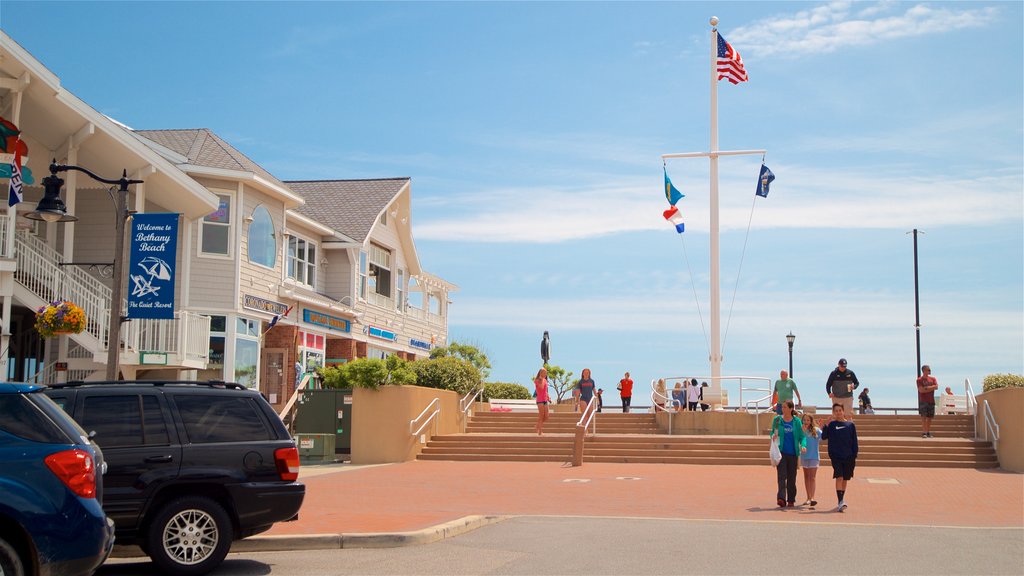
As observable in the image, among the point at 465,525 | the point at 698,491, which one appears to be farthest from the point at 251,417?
the point at 698,491

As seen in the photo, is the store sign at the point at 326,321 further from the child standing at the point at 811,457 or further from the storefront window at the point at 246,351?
the child standing at the point at 811,457

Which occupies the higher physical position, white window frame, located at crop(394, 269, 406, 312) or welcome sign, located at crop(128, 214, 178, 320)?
white window frame, located at crop(394, 269, 406, 312)

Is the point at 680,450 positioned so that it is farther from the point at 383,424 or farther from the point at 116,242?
the point at 116,242

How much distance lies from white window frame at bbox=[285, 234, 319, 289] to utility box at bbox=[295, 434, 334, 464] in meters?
8.47

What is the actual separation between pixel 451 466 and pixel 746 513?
31.6ft

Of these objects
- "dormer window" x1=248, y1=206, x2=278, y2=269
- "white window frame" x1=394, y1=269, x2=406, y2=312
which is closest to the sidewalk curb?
"dormer window" x1=248, y1=206, x2=278, y2=269

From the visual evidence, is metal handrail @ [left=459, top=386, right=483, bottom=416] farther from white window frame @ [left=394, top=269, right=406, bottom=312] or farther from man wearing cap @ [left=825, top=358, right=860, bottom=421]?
white window frame @ [left=394, top=269, right=406, bottom=312]

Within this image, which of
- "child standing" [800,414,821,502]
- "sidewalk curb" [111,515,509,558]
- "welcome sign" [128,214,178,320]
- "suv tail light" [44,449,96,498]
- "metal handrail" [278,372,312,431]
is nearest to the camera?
"suv tail light" [44,449,96,498]

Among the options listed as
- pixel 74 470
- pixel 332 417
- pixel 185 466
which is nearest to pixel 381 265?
pixel 332 417

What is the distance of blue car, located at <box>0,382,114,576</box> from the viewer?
22.7 ft

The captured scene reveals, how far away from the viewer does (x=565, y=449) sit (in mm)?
25672

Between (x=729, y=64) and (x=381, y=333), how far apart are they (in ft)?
51.9

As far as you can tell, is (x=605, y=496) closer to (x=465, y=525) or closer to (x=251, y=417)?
(x=465, y=525)

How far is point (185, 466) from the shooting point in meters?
9.66
